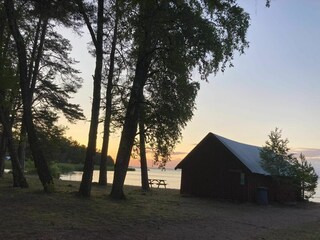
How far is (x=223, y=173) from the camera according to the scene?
1164 inches

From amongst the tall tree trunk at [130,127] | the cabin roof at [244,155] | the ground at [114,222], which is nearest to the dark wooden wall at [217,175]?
the cabin roof at [244,155]

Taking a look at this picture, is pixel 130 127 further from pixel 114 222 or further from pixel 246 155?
pixel 246 155

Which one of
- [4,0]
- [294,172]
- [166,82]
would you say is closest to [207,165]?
[294,172]

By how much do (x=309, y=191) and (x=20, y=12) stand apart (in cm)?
2281

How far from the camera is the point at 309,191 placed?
32.3 metres

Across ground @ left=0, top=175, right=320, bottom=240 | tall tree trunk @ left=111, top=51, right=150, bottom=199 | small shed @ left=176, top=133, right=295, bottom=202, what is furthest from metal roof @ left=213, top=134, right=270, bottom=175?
tall tree trunk @ left=111, top=51, right=150, bottom=199

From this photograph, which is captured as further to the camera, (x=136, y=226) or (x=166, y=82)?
(x=166, y=82)

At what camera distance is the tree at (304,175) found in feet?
99.3

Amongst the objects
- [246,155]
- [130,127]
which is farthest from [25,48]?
[246,155]

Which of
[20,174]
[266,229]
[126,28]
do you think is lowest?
[266,229]

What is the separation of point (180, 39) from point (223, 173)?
13258 millimetres

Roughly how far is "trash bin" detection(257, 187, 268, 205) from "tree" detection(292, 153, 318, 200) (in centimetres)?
303

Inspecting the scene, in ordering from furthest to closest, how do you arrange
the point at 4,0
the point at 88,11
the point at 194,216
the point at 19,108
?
the point at 19,108 < the point at 88,11 < the point at 4,0 < the point at 194,216

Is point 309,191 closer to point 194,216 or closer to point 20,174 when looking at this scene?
point 194,216
